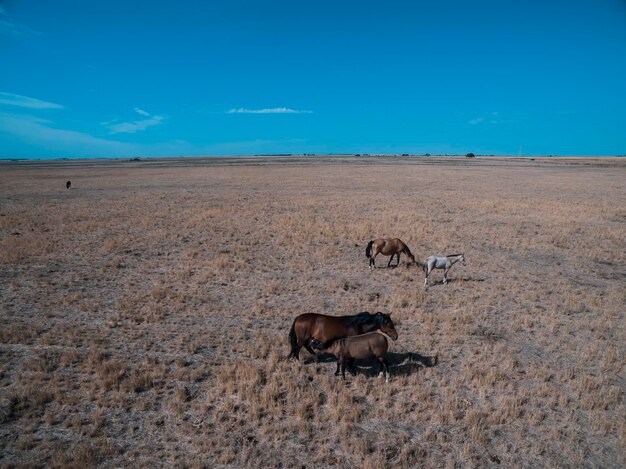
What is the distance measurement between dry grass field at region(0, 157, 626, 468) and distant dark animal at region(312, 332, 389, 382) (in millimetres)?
361

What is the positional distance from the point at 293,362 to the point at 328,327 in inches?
44.0

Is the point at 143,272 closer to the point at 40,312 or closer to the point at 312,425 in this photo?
the point at 40,312

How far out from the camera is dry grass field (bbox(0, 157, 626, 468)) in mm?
5840

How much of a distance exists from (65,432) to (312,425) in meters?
3.76

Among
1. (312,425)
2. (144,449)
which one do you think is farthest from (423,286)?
(144,449)

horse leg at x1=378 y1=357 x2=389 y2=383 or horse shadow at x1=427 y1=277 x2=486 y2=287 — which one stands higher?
horse shadow at x1=427 y1=277 x2=486 y2=287

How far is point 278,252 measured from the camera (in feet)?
55.8

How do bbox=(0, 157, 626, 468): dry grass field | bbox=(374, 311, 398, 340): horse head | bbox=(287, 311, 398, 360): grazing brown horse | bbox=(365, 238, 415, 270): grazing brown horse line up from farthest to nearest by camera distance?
bbox=(365, 238, 415, 270): grazing brown horse
bbox=(374, 311, 398, 340): horse head
bbox=(287, 311, 398, 360): grazing brown horse
bbox=(0, 157, 626, 468): dry grass field

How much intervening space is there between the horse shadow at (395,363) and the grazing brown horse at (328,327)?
60 cm

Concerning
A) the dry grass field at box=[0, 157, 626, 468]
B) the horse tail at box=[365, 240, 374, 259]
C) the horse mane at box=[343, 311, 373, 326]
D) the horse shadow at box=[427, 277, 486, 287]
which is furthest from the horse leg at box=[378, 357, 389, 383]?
the horse tail at box=[365, 240, 374, 259]

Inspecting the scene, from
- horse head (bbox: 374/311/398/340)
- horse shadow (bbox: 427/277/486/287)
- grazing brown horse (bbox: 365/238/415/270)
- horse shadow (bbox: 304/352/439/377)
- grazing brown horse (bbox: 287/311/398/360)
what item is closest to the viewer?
grazing brown horse (bbox: 287/311/398/360)

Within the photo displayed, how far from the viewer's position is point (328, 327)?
7750 mm

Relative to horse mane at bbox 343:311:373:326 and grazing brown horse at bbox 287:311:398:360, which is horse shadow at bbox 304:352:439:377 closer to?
grazing brown horse at bbox 287:311:398:360

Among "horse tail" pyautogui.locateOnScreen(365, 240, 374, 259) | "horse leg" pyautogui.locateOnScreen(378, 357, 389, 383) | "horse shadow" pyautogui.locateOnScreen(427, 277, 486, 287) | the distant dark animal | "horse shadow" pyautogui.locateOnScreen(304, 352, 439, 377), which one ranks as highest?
"horse tail" pyautogui.locateOnScreen(365, 240, 374, 259)
